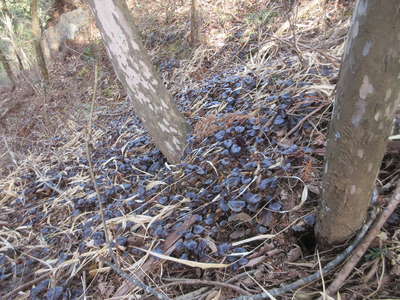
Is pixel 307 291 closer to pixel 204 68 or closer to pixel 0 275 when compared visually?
pixel 0 275

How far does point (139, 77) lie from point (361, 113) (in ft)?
6.51

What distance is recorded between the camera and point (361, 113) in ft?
3.02

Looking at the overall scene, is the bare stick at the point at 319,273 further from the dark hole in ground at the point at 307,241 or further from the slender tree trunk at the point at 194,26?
the slender tree trunk at the point at 194,26

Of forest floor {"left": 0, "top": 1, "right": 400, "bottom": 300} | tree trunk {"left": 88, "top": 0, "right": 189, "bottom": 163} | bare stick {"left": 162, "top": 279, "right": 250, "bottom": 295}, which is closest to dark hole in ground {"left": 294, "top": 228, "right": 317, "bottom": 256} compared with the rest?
forest floor {"left": 0, "top": 1, "right": 400, "bottom": 300}

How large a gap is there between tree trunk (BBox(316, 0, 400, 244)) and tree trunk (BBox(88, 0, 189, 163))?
1.74 m

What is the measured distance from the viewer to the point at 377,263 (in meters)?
1.31

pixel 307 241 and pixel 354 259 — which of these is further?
pixel 307 241

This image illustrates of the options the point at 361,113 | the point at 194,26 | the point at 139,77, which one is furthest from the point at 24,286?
the point at 194,26

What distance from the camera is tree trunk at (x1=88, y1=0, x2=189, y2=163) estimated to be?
2.28 metres

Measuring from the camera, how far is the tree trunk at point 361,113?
773mm

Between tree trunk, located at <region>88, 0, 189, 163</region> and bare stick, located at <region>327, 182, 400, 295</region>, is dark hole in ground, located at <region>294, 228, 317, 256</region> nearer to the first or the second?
bare stick, located at <region>327, 182, 400, 295</region>

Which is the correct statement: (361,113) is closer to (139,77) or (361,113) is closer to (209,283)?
(209,283)

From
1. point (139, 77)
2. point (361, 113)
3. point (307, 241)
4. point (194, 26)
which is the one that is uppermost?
point (194, 26)

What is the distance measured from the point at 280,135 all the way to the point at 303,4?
3.40 meters
